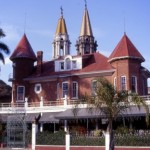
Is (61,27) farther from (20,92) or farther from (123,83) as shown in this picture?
(123,83)

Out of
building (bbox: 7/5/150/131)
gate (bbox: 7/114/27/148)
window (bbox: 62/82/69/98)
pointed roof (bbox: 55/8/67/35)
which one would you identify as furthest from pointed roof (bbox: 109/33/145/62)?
pointed roof (bbox: 55/8/67/35)

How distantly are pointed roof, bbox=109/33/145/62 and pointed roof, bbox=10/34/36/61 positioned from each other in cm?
1164

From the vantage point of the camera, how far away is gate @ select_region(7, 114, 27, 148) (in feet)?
116

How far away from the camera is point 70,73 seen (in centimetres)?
4459

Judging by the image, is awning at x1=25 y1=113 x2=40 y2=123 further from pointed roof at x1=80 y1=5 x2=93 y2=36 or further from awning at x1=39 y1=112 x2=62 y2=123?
pointed roof at x1=80 y1=5 x2=93 y2=36

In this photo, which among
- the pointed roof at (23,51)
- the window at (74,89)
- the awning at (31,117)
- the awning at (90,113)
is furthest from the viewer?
the pointed roof at (23,51)

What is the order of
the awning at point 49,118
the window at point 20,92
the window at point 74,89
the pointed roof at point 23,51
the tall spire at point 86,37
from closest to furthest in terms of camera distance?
the awning at point 49,118 → the window at point 74,89 → the window at point 20,92 → the pointed roof at point 23,51 → the tall spire at point 86,37

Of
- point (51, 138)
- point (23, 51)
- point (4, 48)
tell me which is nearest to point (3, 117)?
point (4, 48)

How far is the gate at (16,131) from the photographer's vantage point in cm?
3550

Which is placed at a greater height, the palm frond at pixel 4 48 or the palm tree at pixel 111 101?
the palm frond at pixel 4 48

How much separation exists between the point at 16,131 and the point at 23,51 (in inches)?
558

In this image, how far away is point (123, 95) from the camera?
2608 cm

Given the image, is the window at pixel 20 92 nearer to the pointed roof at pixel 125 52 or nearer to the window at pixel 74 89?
the window at pixel 74 89

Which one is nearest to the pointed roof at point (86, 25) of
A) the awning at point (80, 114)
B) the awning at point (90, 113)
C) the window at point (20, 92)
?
the window at point (20, 92)
